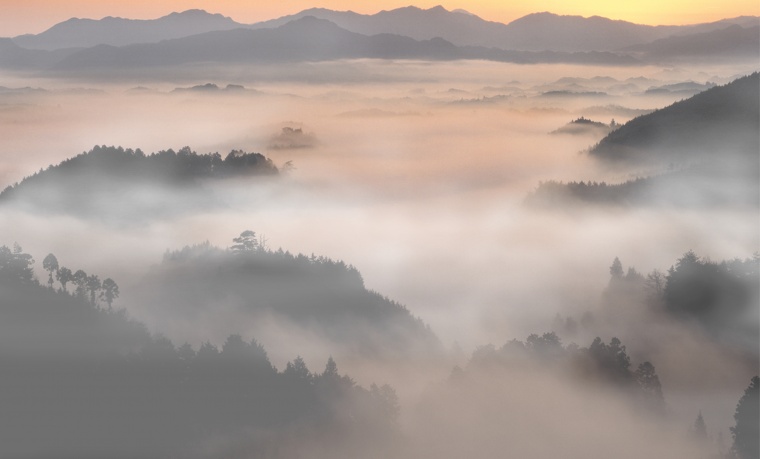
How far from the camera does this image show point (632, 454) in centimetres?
9031

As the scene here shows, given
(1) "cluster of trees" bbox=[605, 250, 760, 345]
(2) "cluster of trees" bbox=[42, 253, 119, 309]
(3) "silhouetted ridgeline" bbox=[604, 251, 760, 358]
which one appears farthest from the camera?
(2) "cluster of trees" bbox=[42, 253, 119, 309]

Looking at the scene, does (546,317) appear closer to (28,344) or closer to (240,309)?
(240,309)

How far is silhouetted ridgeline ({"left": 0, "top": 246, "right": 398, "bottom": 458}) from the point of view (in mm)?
90250

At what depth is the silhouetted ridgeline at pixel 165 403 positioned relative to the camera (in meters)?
90.2

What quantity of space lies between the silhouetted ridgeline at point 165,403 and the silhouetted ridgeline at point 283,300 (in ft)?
138

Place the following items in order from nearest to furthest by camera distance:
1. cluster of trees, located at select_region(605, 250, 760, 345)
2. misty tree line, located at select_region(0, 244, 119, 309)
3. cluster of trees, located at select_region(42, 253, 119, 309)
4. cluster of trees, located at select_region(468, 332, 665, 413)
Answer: cluster of trees, located at select_region(468, 332, 665, 413)
misty tree line, located at select_region(0, 244, 119, 309)
cluster of trees, located at select_region(605, 250, 760, 345)
cluster of trees, located at select_region(42, 253, 119, 309)

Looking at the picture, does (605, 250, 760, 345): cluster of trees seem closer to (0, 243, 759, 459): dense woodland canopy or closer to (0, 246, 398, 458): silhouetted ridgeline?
(0, 243, 759, 459): dense woodland canopy

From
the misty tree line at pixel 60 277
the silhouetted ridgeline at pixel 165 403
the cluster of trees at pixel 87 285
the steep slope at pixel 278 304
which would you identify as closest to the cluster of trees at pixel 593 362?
the silhouetted ridgeline at pixel 165 403

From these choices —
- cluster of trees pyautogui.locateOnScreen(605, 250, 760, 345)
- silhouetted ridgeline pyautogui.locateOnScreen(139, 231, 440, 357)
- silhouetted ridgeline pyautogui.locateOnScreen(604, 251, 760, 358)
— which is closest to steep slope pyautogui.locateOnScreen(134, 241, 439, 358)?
silhouetted ridgeline pyautogui.locateOnScreen(139, 231, 440, 357)

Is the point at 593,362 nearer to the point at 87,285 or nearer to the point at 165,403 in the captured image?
the point at 165,403

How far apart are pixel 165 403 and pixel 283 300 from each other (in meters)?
75.0

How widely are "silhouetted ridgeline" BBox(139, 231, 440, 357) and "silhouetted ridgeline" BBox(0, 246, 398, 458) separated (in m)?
42.0

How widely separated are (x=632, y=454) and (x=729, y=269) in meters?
53.8

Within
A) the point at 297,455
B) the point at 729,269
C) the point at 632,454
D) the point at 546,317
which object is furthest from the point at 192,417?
the point at 546,317
